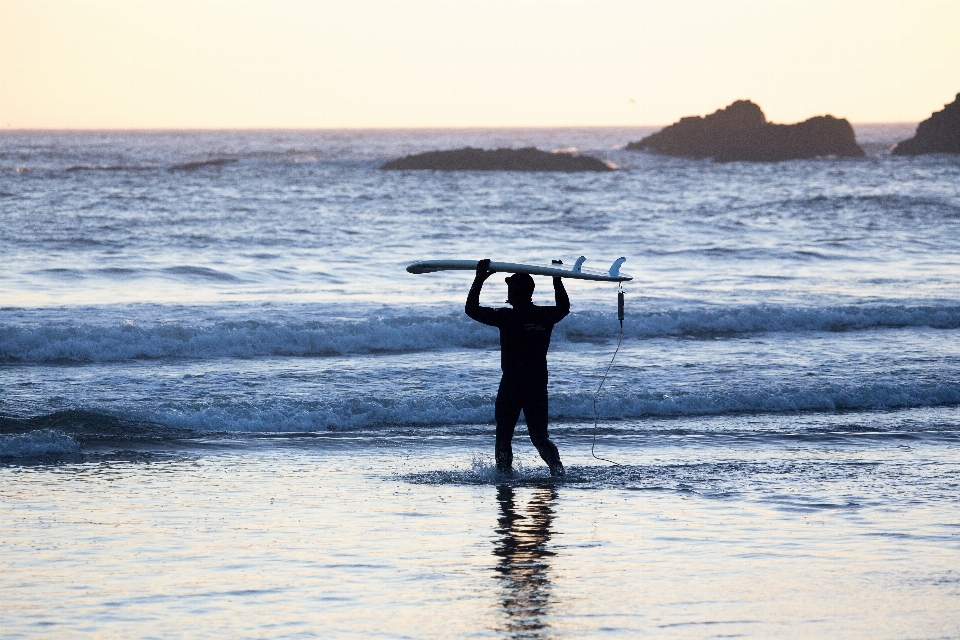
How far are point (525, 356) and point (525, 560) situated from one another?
205 cm

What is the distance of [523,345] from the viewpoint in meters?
8.36

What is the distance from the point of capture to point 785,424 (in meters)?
11.6

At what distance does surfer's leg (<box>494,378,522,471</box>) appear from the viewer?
27.8ft

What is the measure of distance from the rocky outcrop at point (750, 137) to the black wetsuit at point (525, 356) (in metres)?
92.0

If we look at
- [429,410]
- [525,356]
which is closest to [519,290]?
[525,356]

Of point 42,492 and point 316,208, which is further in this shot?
point 316,208

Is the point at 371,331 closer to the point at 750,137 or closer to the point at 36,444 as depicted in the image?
the point at 36,444

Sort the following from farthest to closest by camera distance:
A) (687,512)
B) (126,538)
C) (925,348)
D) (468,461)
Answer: (925,348) → (468,461) → (687,512) → (126,538)

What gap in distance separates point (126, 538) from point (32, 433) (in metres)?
3.49

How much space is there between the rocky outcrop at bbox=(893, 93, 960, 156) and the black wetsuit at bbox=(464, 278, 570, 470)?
97816 mm

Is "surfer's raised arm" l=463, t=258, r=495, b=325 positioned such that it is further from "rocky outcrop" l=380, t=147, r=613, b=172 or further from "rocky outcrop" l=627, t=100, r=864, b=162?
"rocky outcrop" l=627, t=100, r=864, b=162

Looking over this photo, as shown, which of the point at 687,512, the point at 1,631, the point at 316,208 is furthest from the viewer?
the point at 316,208

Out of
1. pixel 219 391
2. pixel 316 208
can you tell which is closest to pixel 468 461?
pixel 219 391

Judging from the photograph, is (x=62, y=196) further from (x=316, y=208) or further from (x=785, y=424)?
(x=785, y=424)
